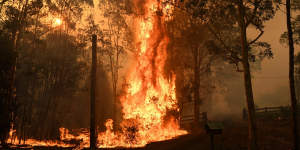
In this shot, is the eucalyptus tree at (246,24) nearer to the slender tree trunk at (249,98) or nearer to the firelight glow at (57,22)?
the slender tree trunk at (249,98)

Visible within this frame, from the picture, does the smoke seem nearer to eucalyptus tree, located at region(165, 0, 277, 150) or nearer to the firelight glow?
the firelight glow

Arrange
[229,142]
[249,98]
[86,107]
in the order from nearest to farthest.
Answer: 1. [249,98]
2. [229,142]
3. [86,107]

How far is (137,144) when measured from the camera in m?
16.6

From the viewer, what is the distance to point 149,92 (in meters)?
20.6

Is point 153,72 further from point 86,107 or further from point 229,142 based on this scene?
point 86,107

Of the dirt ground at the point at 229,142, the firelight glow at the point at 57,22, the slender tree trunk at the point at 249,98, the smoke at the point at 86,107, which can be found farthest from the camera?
the smoke at the point at 86,107

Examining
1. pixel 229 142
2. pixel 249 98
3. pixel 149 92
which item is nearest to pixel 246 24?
pixel 249 98

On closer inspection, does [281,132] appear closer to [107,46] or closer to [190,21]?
[190,21]

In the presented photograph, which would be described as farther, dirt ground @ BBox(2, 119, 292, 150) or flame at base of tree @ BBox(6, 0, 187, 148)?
flame at base of tree @ BBox(6, 0, 187, 148)

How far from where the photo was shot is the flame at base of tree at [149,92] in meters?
19.2

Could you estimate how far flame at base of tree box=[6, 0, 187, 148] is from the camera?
757 inches

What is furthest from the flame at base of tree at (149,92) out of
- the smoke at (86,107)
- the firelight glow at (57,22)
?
the smoke at (86,107)

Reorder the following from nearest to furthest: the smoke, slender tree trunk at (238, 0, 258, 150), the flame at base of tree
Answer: slender tree trunk at (238, 0, 258, 150), the flame at base of tree, the smoke

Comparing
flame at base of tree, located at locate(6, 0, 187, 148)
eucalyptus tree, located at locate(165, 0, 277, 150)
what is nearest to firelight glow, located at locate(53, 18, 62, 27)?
flame at base of tree, located at locate(6, 0, 187, 148)
